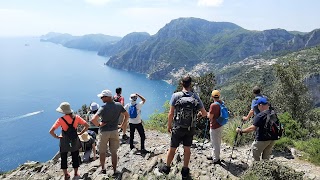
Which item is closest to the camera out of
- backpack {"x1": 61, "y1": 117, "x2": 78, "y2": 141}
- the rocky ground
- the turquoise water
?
the rocky ground

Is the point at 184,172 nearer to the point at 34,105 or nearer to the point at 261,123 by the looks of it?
the point at 261,123

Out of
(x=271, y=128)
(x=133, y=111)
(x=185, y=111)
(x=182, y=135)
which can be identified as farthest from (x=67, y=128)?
(x=271, y=128)

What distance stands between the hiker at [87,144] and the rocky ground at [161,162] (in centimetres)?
36

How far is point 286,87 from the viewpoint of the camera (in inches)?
967

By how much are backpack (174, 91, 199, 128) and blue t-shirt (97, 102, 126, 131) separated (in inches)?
64.0

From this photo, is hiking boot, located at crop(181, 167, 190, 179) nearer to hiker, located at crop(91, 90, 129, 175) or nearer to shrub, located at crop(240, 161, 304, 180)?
shrub, located at crop(240, 161, 304, 180)

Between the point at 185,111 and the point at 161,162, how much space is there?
71.0 inches

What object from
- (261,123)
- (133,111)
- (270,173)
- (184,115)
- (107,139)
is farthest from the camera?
(133,111)

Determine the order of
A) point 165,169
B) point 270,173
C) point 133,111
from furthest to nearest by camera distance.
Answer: point 133,111, point 165,169, point 270,173

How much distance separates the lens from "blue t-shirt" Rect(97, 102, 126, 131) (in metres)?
6.68

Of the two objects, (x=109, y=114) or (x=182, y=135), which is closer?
(x=182, y=135)

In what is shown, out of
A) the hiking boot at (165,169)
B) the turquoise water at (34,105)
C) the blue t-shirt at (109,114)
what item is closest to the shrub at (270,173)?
the hiking boot at (165,169)

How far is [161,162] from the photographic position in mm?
6980

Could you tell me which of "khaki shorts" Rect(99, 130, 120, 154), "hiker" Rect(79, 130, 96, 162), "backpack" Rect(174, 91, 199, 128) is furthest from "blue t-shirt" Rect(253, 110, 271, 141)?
"hiker" Rect(79, 130, 96, 162)
